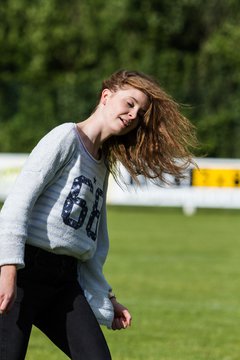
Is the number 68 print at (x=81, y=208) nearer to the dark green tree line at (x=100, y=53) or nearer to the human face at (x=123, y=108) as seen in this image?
the human face at (x=123, y=108)

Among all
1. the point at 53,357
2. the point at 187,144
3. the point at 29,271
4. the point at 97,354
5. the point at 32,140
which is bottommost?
the point at 32,140

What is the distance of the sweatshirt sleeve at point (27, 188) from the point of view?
15.9 feet

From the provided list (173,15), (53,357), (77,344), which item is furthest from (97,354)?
(173,15)

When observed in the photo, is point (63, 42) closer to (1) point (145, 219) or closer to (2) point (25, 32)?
(2) point (25, 32)

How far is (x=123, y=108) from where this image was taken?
5273 mm

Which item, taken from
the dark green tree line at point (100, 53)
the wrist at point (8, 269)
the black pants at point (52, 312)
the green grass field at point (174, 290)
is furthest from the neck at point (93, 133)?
the dark green tree line at point (100, 53)

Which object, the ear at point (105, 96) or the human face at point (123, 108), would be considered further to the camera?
the ear at point (105, 96)

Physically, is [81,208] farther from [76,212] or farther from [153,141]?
[153,141]

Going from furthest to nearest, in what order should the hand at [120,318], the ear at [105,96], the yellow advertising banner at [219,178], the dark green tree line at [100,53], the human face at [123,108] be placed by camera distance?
the dark green tree line at [100,53] → the yellow advertising banner at [219,178] → the hand at [120,318] → the ear at [105,96] → the human face at [123,108]

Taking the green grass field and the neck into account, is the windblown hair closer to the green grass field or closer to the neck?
the neck

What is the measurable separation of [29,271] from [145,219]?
2258 cm

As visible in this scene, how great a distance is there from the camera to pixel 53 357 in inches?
350

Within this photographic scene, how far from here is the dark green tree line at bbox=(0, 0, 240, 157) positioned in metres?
37.9

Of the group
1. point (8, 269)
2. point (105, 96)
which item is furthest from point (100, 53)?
point (8, 269)
